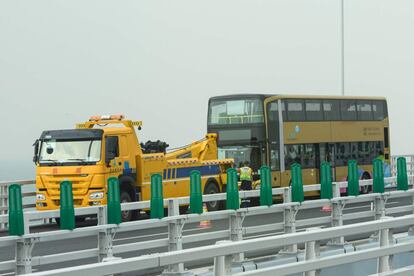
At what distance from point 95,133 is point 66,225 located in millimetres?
13342

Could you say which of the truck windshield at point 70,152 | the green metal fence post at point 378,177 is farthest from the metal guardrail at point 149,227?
the truck windshield at point 70,152

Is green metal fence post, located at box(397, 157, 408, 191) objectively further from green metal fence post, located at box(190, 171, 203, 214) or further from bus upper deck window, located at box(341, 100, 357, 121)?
bus upper deck window, located at box(341, 100, 357, 121)

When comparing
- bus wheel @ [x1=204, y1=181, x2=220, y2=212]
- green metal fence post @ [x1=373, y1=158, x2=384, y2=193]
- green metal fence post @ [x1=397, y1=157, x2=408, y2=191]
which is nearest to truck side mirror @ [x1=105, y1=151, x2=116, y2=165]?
bus wheel @ [x1=204, y1=181, x2=220, y2=212]

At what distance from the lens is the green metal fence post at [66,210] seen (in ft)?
43.1

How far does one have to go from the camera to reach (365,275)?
1129 centimetres

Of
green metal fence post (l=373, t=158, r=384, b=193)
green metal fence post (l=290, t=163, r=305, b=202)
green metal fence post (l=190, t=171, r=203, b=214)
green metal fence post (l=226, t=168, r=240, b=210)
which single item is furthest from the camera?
green metal fence post (l=373, t=158, r=384, b=193)

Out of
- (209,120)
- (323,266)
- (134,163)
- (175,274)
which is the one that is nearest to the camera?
(323,266)

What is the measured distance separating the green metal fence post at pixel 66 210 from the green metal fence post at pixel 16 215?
0.90 m

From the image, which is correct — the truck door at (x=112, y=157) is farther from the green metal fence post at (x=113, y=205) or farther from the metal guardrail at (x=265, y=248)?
the metal guardrail at (x=265, y=248)

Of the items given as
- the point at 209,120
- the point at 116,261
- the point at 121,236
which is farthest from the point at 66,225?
the point at 209,120

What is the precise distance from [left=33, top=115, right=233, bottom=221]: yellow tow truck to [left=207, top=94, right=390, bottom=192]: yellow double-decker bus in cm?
557

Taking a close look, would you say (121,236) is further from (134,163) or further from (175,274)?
(175,274)

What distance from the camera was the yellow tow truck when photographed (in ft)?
85.0

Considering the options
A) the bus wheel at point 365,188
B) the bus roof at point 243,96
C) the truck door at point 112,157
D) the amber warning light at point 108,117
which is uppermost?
the bus roof at point 243,96
